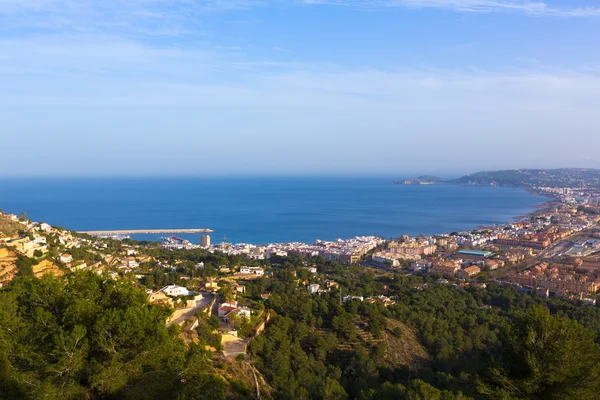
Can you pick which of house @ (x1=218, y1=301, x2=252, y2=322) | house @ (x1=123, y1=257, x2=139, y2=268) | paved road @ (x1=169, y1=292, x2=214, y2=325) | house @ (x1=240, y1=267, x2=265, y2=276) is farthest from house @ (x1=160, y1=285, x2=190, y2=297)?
house @ (x1=240, y1=267, x2=265, y2=276)

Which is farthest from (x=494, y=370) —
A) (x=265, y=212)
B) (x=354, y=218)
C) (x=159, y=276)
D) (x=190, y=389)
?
(x=265, y=212)

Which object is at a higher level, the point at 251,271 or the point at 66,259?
the point at 66,259

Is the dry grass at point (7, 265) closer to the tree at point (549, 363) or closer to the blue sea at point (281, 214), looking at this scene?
the tree at point (549, 363)

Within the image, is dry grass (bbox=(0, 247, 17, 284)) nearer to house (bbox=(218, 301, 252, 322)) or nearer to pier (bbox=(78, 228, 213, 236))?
house (bbox=(218, 301, 252, 322))

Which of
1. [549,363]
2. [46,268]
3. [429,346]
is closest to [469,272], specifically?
[429,346]

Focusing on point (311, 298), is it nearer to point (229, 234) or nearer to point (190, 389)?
point (190, 389)

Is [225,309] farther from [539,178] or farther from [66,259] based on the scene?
[539,178]

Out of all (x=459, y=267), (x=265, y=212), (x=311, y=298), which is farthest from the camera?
(x=265, y=212)

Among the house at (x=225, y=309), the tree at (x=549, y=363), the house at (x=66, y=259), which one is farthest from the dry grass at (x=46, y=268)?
the tree at (x=549, y=363)
